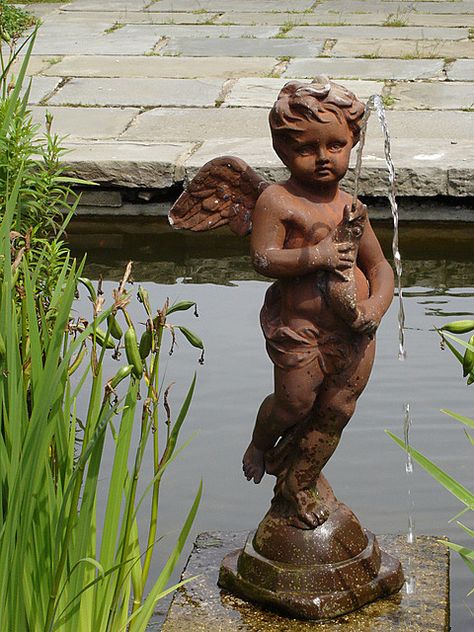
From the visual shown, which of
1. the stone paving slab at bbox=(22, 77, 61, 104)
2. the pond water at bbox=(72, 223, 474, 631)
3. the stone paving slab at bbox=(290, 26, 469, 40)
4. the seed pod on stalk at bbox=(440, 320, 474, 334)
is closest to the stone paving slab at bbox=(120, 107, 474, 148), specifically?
the stone paving slab at bbox=(22, 77, 61, 104)

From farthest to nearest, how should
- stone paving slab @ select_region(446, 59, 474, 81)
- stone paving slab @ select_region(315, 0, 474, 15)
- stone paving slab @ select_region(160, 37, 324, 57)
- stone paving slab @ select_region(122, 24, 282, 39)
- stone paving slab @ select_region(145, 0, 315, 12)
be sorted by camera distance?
1. stone paving slab @ select_region(145, 0, 315, 12)
2. stone paving slab @ select_region(315, 0, 474, 15)
3. stone paving slab @ select_region(122, 24, 282, 39)
4. stone paving slab @ select_region(160, 37, 324, 57)
5. stone paving slab @ select_region(446, 59, 474, 81)

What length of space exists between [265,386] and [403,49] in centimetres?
564

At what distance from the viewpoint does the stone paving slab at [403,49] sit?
30.4 feet

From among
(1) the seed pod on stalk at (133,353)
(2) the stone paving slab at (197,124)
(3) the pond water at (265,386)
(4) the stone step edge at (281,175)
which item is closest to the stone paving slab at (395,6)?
(2) the stone paving slab at (197,124)

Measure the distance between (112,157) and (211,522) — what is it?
9.45 ft

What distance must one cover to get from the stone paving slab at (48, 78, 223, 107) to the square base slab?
16.3 feet

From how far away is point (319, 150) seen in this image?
274 centimetres

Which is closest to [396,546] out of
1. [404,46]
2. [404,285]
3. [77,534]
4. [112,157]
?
[77,534]

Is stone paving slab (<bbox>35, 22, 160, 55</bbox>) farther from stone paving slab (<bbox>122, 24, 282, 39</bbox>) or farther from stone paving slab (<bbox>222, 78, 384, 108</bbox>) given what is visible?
stone paving slab (<bbox>222, 78, 384, 108</bbox>)

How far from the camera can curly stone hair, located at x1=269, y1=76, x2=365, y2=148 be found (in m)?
2.71

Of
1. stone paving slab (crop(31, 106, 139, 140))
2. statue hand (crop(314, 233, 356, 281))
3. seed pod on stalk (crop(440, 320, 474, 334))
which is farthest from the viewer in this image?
stone paving slab (crop(31, 106, 139, 140))

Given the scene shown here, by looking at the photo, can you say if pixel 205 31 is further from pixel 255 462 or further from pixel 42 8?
pixel 255 462

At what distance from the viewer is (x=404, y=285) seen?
5.38 m

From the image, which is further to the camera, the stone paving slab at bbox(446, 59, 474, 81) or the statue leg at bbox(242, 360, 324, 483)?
the stone paving slab at bbox(446, 59, 474, 81)
